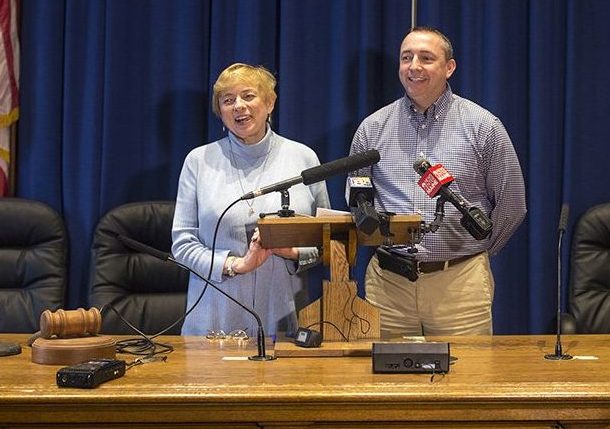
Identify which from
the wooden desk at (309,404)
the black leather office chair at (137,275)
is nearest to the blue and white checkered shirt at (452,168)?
the black leather office chair at (137,275)

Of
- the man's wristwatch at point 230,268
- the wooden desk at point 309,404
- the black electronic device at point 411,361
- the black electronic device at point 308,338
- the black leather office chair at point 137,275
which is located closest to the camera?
the wooden desk at point 309,404

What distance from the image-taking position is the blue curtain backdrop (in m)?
3.52

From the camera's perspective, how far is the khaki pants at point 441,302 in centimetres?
293

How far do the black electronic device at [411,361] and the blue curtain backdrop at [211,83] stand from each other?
1.54 metres

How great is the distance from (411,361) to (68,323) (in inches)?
35.1

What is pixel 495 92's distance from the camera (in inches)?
139

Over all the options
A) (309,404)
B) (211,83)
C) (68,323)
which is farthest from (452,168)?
(68,323)

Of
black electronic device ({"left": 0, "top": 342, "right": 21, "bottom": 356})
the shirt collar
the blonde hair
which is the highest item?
the blonde hair

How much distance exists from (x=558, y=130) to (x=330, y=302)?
171 cm

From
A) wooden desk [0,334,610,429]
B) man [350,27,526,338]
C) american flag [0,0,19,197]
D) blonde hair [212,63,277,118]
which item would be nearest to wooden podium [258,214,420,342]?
wooden desk [0,334,610,429]

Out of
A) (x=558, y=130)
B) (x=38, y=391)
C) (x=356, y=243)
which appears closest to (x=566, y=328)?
(x=558, y=130)

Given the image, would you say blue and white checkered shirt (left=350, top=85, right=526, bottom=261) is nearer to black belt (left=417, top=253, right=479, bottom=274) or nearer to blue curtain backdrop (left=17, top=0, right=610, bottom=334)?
black belt (left=417, top=253, right=479, bottom=274)

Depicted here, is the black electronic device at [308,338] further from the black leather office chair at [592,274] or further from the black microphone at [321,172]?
the black leather office chair at [592,274]

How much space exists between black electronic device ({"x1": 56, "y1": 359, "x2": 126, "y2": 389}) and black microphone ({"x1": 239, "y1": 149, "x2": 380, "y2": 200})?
58 centimetres
